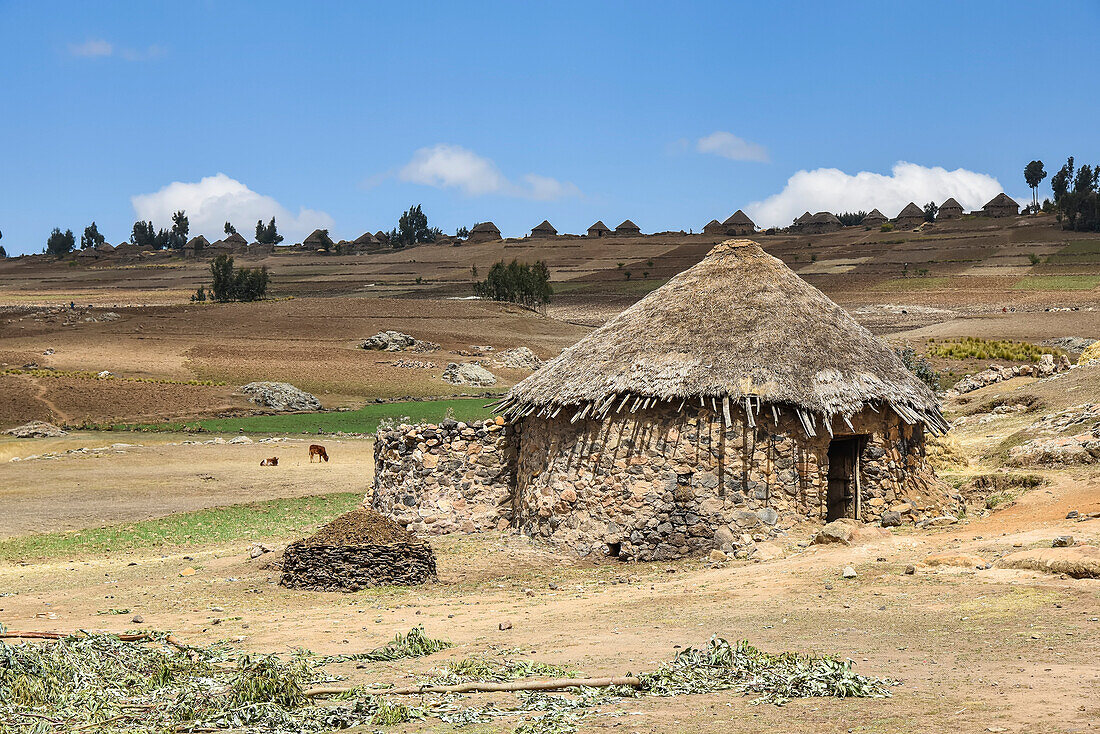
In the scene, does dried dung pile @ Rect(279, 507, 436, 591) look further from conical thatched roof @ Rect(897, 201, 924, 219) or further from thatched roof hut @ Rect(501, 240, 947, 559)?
conical thatched roof @ Rect(897, 201, 924, 219)

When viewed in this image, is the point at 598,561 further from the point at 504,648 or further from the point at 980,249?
the point at 980,249

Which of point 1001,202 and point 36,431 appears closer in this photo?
point 36,431

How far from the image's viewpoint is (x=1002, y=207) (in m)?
139

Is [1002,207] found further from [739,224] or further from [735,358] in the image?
[735,358]

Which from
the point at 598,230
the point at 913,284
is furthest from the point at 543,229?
the point at 913,284

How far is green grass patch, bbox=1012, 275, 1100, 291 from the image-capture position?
8398 cm

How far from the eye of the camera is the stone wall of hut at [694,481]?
630 inches

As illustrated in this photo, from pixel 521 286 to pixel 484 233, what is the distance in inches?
2238

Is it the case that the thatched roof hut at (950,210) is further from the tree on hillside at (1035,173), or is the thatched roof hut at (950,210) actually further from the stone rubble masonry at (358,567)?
the stone rubble masonry at (358,567)

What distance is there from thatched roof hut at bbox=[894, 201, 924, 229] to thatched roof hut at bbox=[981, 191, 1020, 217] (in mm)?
8300

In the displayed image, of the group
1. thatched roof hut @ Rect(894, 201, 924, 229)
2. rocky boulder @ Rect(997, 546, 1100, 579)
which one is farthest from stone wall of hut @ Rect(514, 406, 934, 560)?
thatched roof hut @ Rect(894, 201, 924, 229)

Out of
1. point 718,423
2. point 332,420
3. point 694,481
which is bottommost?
point 332,420

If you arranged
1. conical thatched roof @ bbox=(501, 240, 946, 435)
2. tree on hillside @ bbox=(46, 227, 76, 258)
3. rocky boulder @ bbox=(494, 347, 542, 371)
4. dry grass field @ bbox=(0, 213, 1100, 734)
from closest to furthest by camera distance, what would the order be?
dry grass field @ bbox=(0, 213, 1100, 734) < conical thatched roof @ bbox=(501, 240, 946, 435) < rocky boulder @ bbox=(494, 347, 542, 371) < tree on hillside @ bbox=(46, 227, 76, 258)

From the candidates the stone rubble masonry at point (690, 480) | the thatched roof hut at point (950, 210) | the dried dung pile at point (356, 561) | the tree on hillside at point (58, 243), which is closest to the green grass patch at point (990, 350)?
the stone rubble masonry at point (690, 480)
